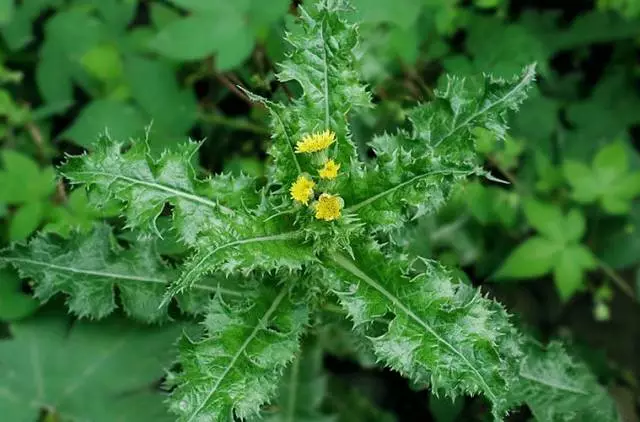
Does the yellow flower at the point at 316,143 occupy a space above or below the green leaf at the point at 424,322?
above

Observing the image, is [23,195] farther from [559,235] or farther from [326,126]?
[559,235]

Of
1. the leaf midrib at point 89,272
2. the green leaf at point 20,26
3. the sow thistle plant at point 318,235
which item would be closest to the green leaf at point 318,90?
the sow thistle plant at point 318,235

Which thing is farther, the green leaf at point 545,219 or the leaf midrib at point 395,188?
the green leaf at point 545,219

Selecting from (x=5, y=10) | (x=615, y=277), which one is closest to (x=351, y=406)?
(x=615, y=277)

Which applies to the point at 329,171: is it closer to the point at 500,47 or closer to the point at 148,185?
the point at 148,185

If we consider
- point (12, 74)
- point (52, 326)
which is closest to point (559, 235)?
point (52, 326)

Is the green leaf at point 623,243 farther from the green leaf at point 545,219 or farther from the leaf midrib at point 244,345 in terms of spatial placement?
the leaf midrib at point 244,345

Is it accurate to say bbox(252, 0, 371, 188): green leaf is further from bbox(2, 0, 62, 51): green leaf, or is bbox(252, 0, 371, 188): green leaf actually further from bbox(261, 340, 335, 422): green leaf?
bbox(2, 0, 62, 51): green leaf
